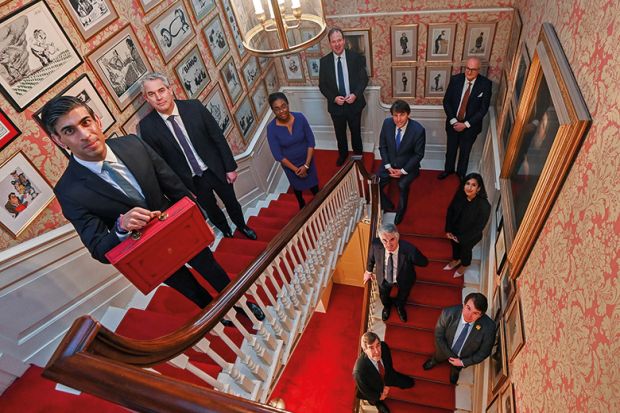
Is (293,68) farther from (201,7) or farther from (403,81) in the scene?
(201,7)

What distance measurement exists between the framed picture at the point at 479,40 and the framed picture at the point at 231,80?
9.63 ft

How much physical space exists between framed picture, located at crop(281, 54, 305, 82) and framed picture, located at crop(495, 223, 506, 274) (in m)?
3.74

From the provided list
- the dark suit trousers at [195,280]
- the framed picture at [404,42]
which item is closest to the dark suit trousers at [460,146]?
the framed picture at [404,42]

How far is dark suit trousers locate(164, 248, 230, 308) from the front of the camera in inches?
97.6

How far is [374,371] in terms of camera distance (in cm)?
335

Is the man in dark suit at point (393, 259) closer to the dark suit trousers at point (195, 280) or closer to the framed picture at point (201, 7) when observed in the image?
the dark suit trousers at point (195, 280)

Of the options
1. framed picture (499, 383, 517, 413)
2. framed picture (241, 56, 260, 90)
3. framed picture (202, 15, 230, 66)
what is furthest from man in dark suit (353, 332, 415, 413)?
framed picture (241, 56, 260, 90)

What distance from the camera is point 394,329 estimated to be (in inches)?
180

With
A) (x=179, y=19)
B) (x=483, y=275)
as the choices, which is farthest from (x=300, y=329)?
(x=179, y=19)

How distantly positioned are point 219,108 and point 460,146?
3111mm

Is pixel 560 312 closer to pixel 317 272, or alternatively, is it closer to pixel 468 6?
pixel 317 272

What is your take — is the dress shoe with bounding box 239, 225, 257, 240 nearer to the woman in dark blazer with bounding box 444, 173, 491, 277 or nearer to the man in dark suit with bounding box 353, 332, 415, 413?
the man in dark suit with bounding box 353, 332, 415, 413

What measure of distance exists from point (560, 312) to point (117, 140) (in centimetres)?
247

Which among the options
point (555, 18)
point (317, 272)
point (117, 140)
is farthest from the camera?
point (317, 272)
